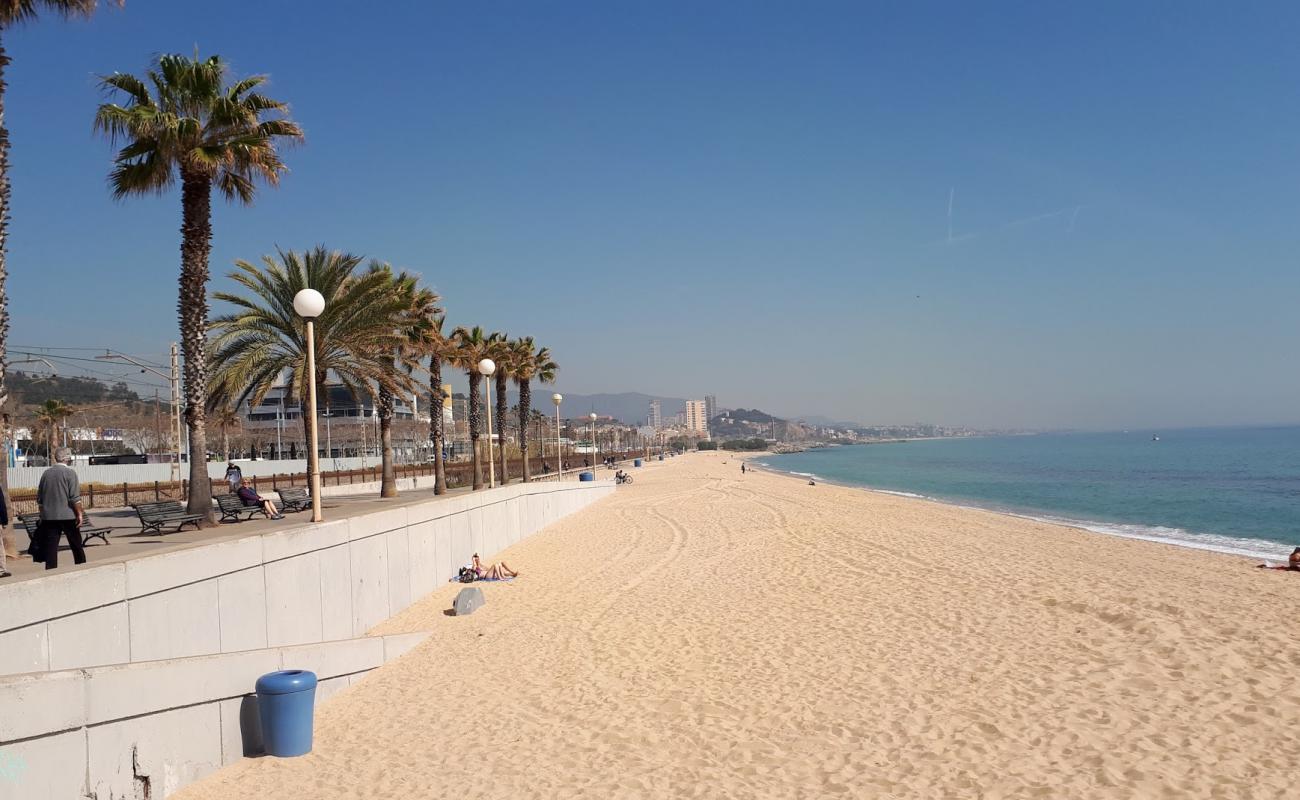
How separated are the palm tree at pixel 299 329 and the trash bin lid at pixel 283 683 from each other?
12.0m

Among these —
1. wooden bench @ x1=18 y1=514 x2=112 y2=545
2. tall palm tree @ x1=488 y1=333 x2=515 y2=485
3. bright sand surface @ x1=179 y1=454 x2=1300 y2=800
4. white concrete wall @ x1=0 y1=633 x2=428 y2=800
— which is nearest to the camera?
white concrete wall @ x1=0 y1=633 x2=428 y2=800

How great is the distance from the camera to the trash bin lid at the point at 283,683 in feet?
21.1

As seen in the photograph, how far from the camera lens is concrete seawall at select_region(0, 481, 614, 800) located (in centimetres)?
477

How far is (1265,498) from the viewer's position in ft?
144

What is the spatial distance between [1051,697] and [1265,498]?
46.5m

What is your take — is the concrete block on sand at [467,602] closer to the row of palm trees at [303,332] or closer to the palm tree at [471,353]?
the row of palm trees at [303,332]

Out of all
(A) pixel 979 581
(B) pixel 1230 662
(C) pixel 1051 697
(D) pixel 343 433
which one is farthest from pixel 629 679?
(D) pixel 343 433

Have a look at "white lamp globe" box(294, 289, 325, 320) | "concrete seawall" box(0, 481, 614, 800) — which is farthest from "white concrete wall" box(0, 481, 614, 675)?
"white lamp globe" box(294, 289, 325, 320)

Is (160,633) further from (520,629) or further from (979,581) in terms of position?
(979,581)

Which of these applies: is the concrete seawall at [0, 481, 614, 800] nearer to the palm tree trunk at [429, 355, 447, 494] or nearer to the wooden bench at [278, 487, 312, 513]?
the wooden bench at [278, 487, 312, 513]

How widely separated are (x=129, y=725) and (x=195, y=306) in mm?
9850

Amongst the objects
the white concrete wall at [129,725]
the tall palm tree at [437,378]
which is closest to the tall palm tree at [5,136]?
the white concrete wall at [129,725]

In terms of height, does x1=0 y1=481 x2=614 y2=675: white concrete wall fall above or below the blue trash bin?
above

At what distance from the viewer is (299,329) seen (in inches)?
722
